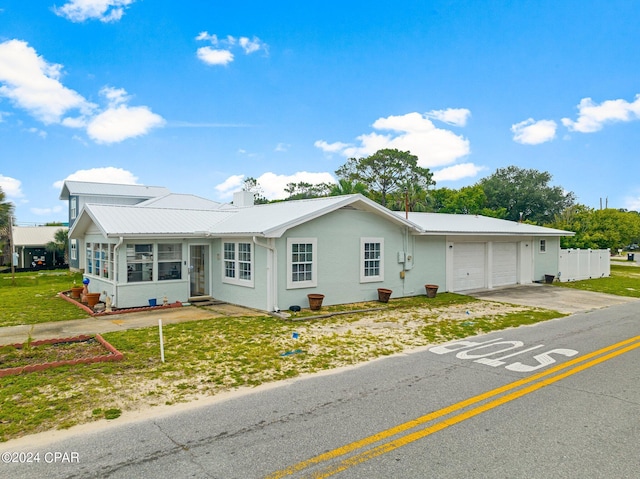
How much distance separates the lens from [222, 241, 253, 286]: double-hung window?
1403 cm

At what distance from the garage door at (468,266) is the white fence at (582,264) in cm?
660

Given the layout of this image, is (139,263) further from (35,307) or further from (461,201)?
(461,201)

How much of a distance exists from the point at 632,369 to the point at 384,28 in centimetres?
1785

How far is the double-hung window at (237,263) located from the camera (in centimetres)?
1403

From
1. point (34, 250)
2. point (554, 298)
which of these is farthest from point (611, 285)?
point (34, 250)

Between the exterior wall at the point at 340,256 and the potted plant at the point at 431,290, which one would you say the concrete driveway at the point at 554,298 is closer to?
the potted plant at the point at 431,290

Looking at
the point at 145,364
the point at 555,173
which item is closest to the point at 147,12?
the point at 145,364

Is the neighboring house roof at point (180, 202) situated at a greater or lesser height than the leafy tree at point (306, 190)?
lesser

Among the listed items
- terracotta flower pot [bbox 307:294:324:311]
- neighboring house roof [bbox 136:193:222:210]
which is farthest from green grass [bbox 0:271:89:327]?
neighboring house roof [bbox 136:193:222:210]

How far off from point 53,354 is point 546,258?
75.5 feet

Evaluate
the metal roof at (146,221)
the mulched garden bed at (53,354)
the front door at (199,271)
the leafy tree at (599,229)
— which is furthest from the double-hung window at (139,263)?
the leafy tree at (599,229)

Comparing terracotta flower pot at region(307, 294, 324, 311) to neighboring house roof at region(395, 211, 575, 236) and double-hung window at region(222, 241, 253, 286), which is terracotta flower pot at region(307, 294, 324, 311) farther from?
neighboring house roof at region(395, 211, 575, 236)

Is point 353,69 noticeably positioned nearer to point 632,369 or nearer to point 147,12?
point 147,12

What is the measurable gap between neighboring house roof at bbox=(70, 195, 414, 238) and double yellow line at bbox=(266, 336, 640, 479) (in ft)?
26.2
